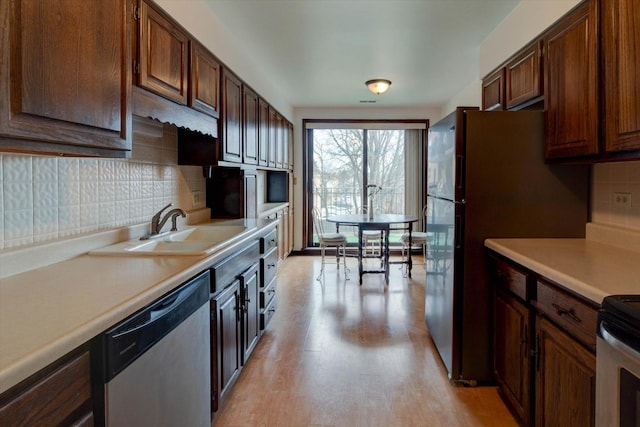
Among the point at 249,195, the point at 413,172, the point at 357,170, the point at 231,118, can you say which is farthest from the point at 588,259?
the point at 357,170

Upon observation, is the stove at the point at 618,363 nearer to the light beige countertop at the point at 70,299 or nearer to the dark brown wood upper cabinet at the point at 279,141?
the light beige countertop at the point at 70,299

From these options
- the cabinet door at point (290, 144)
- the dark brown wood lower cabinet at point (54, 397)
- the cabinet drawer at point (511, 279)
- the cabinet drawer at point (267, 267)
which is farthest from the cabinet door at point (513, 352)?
the cabinet door at point (290, 144)

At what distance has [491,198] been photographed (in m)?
2.29

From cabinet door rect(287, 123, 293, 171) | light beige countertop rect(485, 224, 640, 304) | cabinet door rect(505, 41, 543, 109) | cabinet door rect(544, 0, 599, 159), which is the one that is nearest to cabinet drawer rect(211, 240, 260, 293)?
light beige countertop rect(485, 224, 640, 304)

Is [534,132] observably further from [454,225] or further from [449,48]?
[449,48]

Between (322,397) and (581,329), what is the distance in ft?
4.70

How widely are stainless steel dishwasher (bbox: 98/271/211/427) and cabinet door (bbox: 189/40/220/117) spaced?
3.87 feet

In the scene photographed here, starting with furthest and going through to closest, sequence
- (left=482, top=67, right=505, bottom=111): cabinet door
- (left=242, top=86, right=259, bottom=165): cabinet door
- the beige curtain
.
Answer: the beige curtain < (left=242, top=86, right=259, bottom=165): cabinet door < (left=482, top=67, right=505, bottom=111): cabinet door

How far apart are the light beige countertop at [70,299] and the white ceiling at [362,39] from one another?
198 cm

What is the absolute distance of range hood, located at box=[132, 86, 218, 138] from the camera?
69.6 inches

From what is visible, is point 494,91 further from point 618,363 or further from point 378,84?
point 618,363

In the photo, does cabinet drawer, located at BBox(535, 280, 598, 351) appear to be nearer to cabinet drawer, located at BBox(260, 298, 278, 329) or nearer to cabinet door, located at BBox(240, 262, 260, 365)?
cabinet door, located at BBox(240, 262, 260, 365)

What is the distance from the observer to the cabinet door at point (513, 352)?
6.02ft

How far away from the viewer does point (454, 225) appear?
92.0 inches
